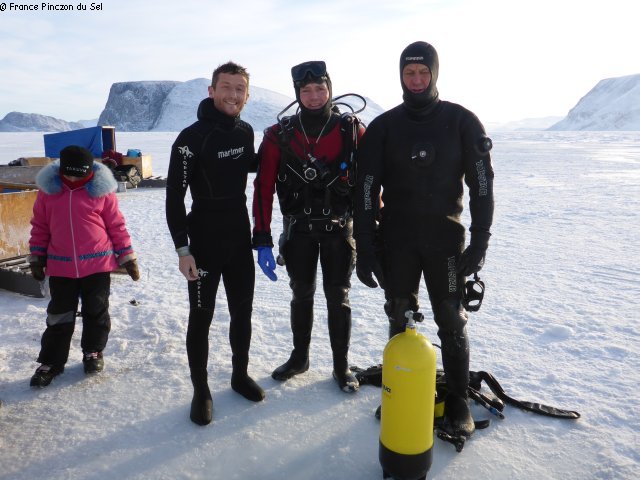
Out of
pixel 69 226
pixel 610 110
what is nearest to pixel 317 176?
pixel 69 226

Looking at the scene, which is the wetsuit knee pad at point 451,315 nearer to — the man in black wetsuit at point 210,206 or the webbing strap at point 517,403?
the webbing strap at point 517,403

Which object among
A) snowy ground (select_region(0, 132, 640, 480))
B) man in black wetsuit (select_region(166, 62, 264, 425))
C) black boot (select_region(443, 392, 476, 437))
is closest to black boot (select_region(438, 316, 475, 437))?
black boot (select_region(443, 392, 476, 437))

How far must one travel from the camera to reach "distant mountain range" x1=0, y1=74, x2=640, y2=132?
486 feet

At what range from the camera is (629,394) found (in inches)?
129

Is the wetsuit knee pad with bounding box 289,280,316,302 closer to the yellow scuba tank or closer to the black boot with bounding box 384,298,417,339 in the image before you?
the black boot with bounding box 384,298,417,339

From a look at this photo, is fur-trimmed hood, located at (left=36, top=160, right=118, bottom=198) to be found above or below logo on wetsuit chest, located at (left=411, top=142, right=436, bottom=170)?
below

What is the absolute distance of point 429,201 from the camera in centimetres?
289

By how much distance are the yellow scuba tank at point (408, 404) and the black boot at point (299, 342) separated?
3.80 ft

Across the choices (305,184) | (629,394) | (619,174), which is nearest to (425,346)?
(305,184)

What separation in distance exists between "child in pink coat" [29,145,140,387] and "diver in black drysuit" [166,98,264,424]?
0.75 m

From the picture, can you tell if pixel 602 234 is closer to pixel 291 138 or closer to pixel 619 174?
pixel 291 138

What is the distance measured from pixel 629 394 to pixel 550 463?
1063 mm

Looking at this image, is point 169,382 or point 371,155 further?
point 169,382

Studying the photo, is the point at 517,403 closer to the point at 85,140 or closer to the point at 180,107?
the point at 85,140
